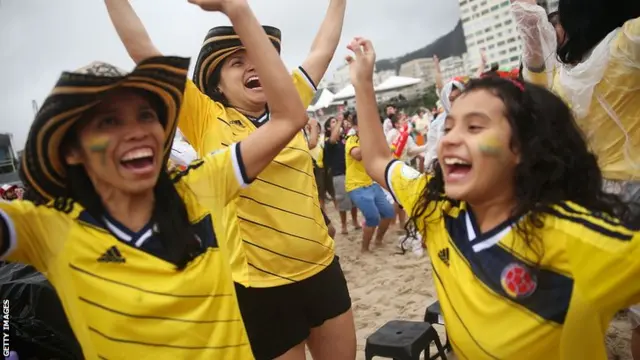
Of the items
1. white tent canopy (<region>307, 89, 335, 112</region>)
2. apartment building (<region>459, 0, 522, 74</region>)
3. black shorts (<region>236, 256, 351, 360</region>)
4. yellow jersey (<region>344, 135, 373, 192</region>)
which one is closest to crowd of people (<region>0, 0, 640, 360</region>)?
black shorts (<region>236, 256, 351, 360</region>)

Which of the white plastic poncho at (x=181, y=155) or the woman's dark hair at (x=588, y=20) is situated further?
the white plastic poncho at (x=181, y=155)

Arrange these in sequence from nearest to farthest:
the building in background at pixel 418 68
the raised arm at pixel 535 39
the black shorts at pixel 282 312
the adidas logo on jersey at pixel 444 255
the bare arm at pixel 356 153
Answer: the adidas logo on jersey at pixel 444 255, the black shorts at pixel 282 312, the raised arm at pixel 535 39, the bare arm at pixel 356 153, the building in background at pixel 418 68

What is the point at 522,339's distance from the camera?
57.4 inches

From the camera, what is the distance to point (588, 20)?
8.54 ft

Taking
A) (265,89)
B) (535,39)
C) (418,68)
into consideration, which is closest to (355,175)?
(535,39)

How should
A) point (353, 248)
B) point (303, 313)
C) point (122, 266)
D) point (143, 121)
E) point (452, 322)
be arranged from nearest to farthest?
point (122, 266) → point (143, 121) → point (452, 322) → point (303, 313) → point (353, 248)

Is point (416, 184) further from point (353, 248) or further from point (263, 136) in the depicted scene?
point (353, 248)

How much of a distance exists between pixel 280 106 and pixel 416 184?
0.66 metres

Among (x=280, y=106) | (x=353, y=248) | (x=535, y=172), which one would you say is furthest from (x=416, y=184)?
(x=353, y=248)

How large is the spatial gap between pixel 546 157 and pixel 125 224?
133cm

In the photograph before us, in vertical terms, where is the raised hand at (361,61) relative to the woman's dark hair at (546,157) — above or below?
above

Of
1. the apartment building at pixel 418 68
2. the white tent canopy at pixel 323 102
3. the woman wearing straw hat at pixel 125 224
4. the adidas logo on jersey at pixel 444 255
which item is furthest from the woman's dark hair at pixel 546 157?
the apartment building at pixel 418 68

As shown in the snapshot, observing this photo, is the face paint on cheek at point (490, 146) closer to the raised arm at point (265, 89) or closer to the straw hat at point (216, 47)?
the raised arm at point (265, 89)

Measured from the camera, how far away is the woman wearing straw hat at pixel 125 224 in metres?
1.39
